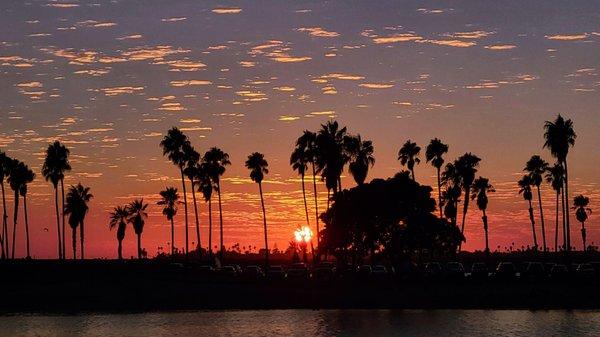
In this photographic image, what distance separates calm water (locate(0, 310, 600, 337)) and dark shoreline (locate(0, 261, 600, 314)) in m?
2.27

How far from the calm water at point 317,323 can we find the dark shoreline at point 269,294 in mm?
2267

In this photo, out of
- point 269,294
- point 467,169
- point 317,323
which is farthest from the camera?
point 467,169

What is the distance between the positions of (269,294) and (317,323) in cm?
1479

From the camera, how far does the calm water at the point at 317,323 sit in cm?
6788

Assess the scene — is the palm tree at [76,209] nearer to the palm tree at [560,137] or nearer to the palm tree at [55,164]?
the palm tree at [55,164]

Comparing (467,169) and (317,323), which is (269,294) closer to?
(317,323)

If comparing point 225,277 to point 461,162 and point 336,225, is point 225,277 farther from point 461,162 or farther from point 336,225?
point 461,162

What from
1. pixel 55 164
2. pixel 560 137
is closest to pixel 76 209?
pixel 55 164

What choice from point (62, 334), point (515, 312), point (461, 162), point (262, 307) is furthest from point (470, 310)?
point (461, 162)

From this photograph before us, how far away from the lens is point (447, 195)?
144625 millimetres

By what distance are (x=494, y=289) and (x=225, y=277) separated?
1168 inches

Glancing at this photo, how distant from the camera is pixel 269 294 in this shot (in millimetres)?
87438

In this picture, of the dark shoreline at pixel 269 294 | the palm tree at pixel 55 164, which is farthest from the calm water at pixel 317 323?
the palm tree at pixel 55 164

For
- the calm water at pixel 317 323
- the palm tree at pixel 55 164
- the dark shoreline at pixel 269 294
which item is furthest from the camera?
the palm tree at pixel 55 164
